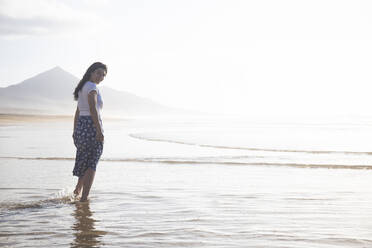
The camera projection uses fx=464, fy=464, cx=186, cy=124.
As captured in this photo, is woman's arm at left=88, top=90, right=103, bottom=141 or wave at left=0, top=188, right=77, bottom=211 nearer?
wave at left=0, top=188, right=77, bottom=211

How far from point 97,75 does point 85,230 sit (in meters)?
2.36

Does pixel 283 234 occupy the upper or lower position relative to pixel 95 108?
lower

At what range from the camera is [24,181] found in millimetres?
7645

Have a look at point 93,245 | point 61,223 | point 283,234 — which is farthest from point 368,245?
point 61,223

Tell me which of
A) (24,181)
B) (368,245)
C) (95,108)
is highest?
(95,108)

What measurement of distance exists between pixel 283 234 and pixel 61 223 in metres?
2.16

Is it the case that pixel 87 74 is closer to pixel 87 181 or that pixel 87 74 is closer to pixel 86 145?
pixel 86 145

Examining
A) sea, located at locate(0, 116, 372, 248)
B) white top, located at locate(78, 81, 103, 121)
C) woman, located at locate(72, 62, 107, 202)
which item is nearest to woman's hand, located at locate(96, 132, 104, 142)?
woman, located at locate(72, 62, 107, 202)

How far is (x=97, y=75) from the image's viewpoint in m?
6.01

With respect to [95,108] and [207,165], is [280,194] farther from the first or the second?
[207,165]

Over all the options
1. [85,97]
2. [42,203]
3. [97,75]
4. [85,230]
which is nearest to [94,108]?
[85,97]

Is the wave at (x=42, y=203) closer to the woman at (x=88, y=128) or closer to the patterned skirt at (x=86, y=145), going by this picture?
the woman at (x=88, y=128)

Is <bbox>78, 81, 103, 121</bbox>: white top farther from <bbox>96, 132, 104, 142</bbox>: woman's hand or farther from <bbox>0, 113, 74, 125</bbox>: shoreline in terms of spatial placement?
<bbox>0, 113, 74, 125</bbox>: shoreline

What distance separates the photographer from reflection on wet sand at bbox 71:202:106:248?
3.85 metres
